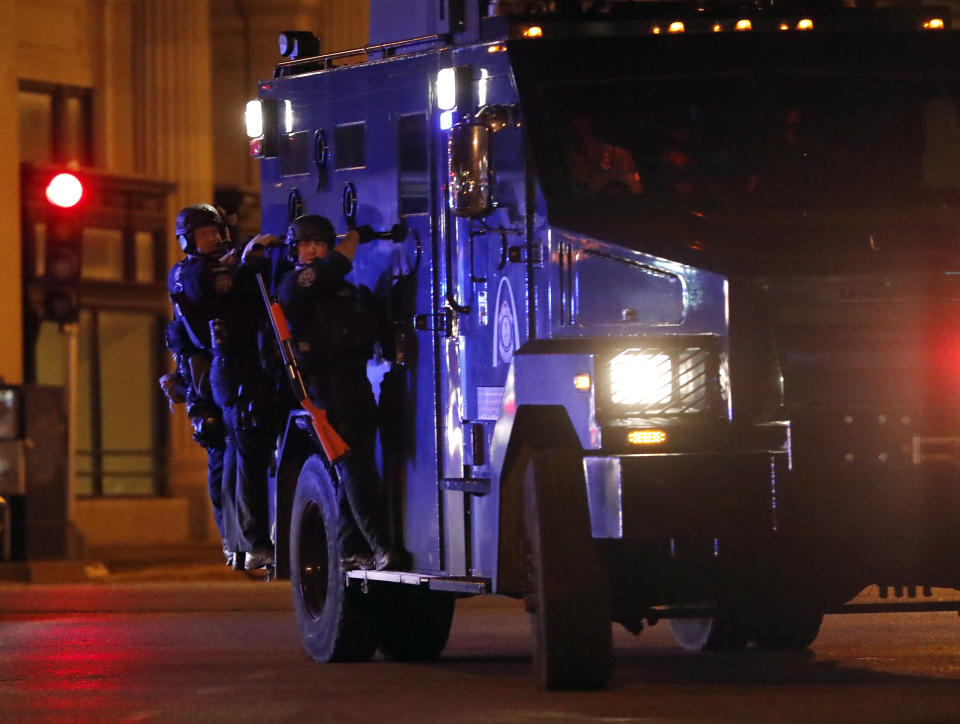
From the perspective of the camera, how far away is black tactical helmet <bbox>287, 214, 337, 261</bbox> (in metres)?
12.7

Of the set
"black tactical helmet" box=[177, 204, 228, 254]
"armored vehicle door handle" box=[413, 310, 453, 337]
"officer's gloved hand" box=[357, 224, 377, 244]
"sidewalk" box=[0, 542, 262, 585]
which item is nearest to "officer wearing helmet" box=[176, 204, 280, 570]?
"black tactical helmet" box=[177, 204, 228, 254]

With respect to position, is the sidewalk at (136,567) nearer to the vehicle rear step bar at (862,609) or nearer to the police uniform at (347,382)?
the police uniform at (347,382)

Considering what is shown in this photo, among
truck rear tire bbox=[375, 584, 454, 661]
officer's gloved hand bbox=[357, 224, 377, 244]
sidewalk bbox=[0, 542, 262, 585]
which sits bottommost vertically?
sidewalk bbox=[0, 542, 262, 585]

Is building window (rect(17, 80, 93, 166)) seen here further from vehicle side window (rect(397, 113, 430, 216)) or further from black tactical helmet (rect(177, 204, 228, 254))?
vehicle side window (rect(397, 113, 430, 216))

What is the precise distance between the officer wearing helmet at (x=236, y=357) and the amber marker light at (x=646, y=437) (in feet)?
12.9

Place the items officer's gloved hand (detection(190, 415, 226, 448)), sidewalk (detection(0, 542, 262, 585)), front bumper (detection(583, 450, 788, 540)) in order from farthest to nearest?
1. sidewalk (detection(0, 542, 262, 585))
2. officer's gloved hand (detection(190, 415, 226, 448))
3. front bumper (detection(583, 450, 788, 540))

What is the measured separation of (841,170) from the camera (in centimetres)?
1066

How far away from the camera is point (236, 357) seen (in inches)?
533

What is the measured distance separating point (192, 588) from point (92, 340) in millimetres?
11084

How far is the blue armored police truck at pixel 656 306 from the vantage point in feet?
32.0

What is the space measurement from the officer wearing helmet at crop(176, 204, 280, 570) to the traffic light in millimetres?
9251

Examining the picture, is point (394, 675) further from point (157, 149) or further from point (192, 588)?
point (157, 149)

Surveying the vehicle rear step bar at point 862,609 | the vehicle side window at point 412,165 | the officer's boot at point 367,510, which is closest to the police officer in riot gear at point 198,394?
the officer's boot at point 367,510

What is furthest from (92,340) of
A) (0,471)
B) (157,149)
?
(0,471)
